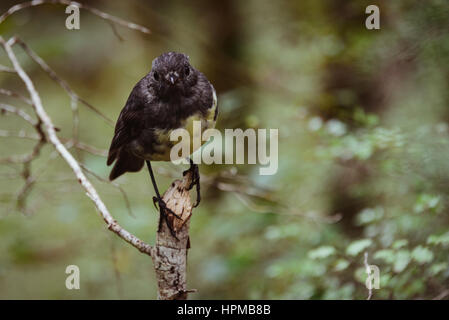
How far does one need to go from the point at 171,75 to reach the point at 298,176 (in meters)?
1.86

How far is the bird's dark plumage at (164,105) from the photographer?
210cm

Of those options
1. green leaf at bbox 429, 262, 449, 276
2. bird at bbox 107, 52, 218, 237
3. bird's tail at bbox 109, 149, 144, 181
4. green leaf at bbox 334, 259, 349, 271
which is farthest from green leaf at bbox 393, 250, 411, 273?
bird's tail at bbox 109, 149, 144, 181

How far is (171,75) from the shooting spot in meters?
2.08

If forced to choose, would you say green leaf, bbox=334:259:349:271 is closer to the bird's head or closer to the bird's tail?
the bird's head

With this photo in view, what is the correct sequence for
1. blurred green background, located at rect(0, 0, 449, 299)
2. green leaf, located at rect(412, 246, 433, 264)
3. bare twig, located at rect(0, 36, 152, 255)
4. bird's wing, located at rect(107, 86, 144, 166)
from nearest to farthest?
bare twig, located at rect(0, 36, 152, 255)
green leaf, located at rect(412, 246, 433, 264)
bird's wing, located at rect(107, 86, 144, 166)
blurred green background, located at rect(0, 0, 449, 299)

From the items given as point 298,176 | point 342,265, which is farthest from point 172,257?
point 298,176

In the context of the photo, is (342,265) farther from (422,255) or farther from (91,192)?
(91,192)

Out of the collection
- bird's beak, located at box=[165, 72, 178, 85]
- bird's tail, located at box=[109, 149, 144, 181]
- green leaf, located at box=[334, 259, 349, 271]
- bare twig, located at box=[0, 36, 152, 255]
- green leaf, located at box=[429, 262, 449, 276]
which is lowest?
green leaf, located at box=[429, 262, 449, 276]

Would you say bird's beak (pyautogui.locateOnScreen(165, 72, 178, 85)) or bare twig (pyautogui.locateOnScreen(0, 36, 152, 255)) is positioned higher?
bird's beak (pyautogui.locateOnScreen(165, 72, 178, 85))

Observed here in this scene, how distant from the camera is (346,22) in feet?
12.1

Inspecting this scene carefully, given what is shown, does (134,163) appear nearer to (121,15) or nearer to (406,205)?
(406,205)

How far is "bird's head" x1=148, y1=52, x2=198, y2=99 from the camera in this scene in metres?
2.08

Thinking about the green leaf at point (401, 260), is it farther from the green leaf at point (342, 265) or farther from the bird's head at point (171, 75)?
the bird's head at point (171, 75)
